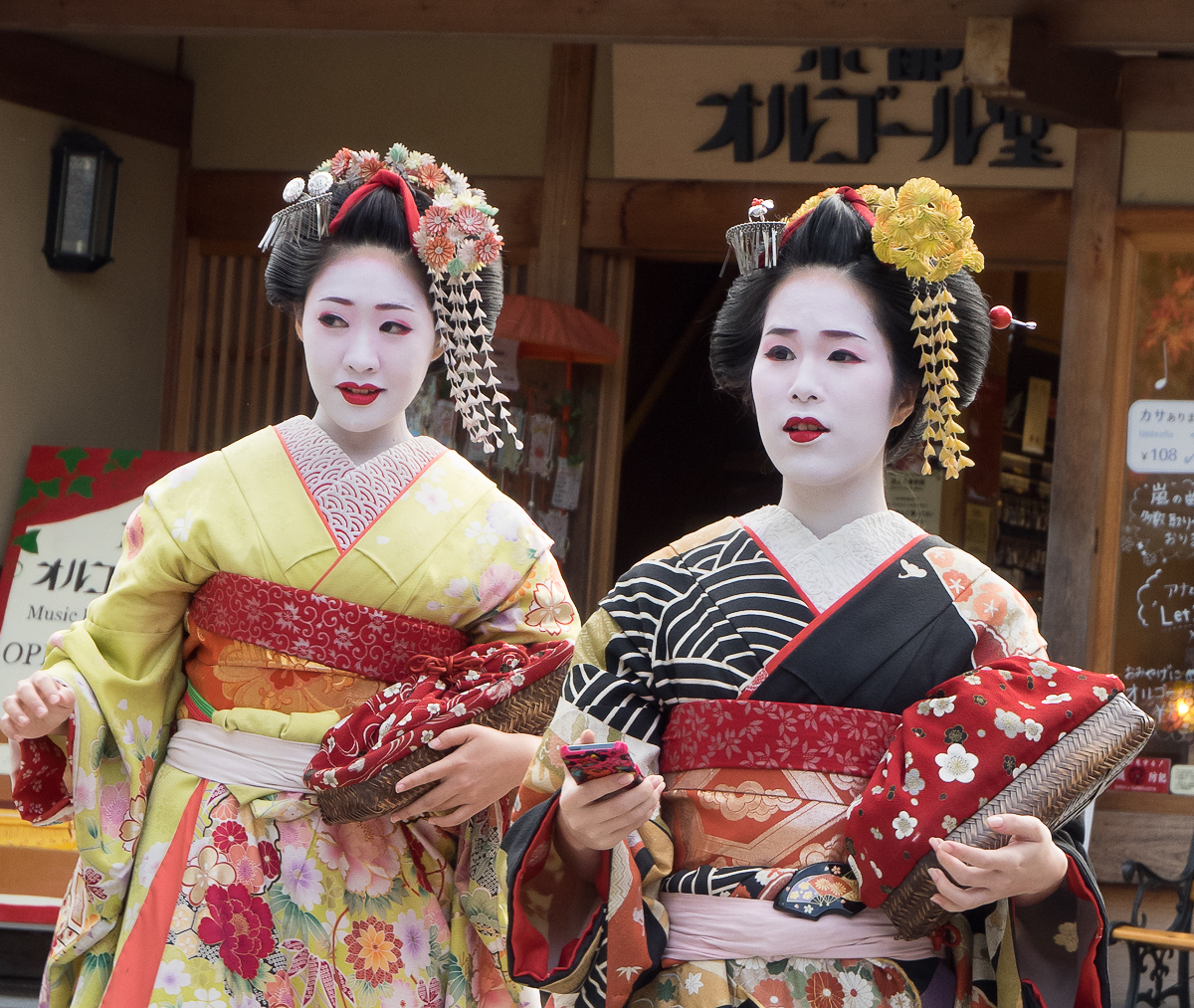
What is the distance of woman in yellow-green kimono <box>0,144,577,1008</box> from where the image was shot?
9.84 ft

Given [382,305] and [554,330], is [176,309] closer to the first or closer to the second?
[554,330]

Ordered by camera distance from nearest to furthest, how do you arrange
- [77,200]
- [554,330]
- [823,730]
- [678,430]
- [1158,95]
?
1. [823,730]
2. [1158,95]
3. [554,330]
4. [77,200]
5. [678,430]

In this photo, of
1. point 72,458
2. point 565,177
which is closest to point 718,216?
point 565,177

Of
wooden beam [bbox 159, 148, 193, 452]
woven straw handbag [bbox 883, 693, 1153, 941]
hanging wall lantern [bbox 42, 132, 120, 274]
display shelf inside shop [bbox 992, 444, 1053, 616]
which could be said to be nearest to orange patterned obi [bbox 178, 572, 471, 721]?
woven straw handbag [bbox 883, 693, 1153, 941]

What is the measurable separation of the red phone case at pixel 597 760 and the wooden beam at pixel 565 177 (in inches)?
188

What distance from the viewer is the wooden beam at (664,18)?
5086 millimetres

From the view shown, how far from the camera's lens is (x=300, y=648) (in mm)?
3062

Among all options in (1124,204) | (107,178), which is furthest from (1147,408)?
(107,178)

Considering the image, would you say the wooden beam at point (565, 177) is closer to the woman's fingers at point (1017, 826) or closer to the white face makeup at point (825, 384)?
the white face makeup at point (825, 384)

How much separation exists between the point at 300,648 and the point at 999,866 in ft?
4.76

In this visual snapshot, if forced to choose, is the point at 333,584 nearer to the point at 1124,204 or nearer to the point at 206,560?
the point at 206,560

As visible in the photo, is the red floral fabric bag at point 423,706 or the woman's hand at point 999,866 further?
the red floral fabric bag at point 423,706

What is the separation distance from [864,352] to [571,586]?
465cm

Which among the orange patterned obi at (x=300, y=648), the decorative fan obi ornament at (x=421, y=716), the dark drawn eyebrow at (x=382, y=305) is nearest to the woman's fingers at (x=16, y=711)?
the orange patterned obi at (x=300, y=648)
